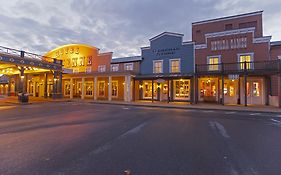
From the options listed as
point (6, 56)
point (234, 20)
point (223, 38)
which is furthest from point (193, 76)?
point (6, 56)

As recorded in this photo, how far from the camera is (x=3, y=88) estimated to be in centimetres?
4547

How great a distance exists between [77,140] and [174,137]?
3305mm

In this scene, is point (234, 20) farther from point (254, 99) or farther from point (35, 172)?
point (35, 172)

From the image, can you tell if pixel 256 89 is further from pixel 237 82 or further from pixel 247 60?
pixel 247 60

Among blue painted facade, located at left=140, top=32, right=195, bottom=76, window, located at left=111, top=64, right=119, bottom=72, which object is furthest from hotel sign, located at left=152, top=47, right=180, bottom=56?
window, located at left=111, top=64, right=119, bottom=72

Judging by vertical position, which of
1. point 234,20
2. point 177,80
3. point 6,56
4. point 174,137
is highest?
Answer: point 234,20

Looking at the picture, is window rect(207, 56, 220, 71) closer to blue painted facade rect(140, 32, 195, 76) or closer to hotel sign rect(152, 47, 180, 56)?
blue painted facade rect(140, 32, 195, 76)

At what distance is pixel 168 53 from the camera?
2297 centimetres

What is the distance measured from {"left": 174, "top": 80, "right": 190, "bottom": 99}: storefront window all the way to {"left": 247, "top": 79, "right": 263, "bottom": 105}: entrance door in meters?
7.01

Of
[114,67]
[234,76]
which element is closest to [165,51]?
[114,67]

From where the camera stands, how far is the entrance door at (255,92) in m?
19.1

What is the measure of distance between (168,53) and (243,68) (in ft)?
30.3

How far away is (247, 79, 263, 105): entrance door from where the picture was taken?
19.1 metres

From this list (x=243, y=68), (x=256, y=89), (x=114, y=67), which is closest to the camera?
(x=243, y=68)
